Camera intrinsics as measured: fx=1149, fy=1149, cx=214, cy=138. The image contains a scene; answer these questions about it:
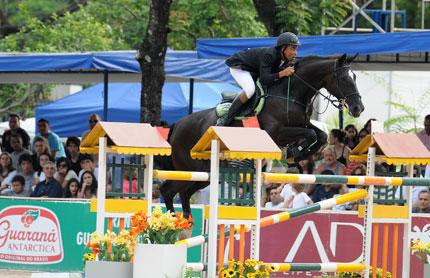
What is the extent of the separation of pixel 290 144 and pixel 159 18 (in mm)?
4012

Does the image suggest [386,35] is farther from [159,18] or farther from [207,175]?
[207,175]

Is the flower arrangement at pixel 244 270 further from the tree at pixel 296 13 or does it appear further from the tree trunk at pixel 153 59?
the tree at pixel 296 13

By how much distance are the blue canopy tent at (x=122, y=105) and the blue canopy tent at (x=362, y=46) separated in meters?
7.53

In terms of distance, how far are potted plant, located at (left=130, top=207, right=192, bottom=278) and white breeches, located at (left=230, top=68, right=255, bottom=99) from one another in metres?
4.99

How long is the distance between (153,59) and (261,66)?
3.90m

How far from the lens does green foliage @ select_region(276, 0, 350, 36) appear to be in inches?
675

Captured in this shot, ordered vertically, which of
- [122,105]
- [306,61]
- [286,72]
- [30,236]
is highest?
[306,61]

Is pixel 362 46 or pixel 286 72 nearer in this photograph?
pixel 286 72

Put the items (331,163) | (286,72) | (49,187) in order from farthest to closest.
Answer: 1. (49,187)
2. (331,163)
3. (286,72)

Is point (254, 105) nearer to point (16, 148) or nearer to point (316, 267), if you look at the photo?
point (316, 267)

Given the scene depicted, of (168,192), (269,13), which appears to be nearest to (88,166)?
(168,192)

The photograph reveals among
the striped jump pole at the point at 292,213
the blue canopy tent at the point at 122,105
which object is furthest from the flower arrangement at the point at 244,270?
the blue canopy tent at the point at 122,105

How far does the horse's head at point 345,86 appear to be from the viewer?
12297 millimetres

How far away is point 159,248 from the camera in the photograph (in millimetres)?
7500
